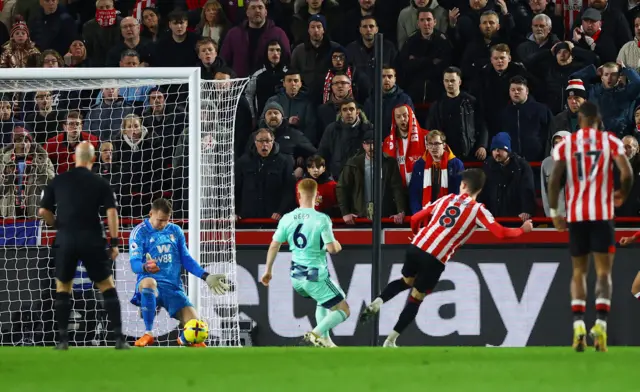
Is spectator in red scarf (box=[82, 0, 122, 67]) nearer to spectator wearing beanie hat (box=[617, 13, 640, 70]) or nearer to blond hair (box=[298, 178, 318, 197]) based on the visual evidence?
blond hair (box=[298, 178, 318, 197])

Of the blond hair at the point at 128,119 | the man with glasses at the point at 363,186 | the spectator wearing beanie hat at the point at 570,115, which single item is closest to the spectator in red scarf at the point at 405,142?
the man with glasses at the point at 363,186

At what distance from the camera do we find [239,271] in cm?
1445

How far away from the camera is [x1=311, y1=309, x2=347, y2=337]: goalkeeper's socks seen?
12.5m

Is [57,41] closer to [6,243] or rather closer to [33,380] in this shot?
[6,243]

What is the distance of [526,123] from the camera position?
15156 mm

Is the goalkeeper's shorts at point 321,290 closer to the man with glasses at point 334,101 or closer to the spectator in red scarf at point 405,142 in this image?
the spectator in red scarf at point 405,142

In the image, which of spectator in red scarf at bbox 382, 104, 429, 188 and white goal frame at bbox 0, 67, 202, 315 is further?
spectator in red scarf at bbox 382, 104, 429, 188

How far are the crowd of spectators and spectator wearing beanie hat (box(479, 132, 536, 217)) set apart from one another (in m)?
0.02

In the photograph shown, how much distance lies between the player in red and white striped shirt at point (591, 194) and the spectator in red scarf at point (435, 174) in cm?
434

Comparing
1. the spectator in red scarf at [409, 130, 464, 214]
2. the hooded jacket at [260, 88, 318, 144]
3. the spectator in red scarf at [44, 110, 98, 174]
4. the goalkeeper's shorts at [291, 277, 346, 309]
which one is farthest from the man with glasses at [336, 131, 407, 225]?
Answer: the spectator in red scarf at [44, 110, 98, 174]

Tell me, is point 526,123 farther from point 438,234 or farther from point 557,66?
point 438,234

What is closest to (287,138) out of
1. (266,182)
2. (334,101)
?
(266,182)

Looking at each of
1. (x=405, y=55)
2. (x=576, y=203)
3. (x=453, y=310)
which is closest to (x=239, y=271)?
(x=453, y=310)

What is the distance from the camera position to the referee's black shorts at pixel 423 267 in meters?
12.1
